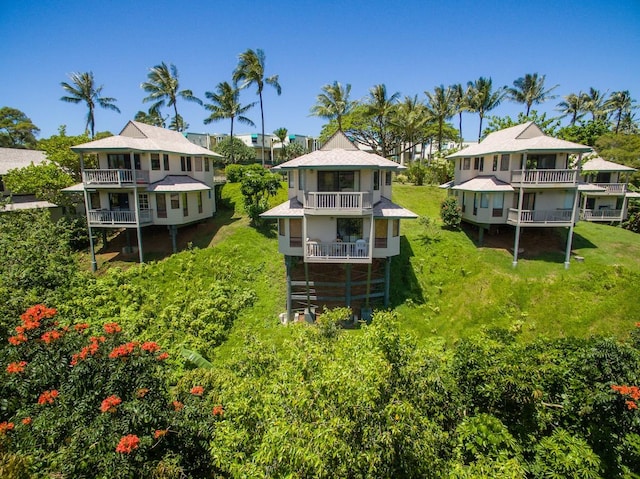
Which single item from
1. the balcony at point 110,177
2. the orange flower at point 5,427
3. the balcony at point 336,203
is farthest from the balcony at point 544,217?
the balcony at point 110,177

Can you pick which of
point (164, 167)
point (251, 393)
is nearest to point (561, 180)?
point (251, 393)

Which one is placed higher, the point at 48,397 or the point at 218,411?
the point at 48,397

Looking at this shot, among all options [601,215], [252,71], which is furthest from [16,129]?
[601,215]

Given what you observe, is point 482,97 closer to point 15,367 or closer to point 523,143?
point 523,143

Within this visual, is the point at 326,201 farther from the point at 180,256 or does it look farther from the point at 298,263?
the point at 180,256

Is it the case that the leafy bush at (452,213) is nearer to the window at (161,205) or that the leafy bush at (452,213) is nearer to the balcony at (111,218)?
the window at (161,205)

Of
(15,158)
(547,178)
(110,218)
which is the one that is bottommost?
(110,218)

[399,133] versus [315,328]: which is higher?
[399,133]
